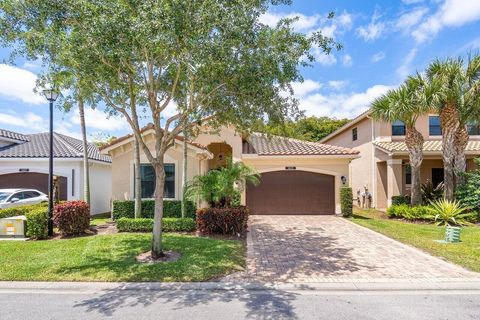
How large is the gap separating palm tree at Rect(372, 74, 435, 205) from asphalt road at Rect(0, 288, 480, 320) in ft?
34.6

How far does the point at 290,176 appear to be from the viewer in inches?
721

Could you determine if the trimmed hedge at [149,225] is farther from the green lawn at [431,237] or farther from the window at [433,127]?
the window at [433,127]

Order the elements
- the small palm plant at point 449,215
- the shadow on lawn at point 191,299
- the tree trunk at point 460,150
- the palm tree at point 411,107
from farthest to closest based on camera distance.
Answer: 1. the tree trunk at point 460,150
2. the palm tree at point 411,107
3. the small palm plant at point 449,215
4. the shadow on lawn at point 191,299

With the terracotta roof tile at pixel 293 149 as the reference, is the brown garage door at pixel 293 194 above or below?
below

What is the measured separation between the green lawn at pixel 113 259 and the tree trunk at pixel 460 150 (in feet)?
39.5

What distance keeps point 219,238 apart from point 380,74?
12.6m

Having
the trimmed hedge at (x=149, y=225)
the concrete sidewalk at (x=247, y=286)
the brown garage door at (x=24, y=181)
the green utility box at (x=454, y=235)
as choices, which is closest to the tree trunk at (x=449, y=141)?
the green utility box at (x=454, y=235)

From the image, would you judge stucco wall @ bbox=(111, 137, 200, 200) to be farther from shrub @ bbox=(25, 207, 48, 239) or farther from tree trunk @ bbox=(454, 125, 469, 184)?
tree trunk @ bbox=(454, 125, 469, 184)

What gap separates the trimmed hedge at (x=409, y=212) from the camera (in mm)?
14716

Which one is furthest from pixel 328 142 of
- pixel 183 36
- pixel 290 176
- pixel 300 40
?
pixel 183 36

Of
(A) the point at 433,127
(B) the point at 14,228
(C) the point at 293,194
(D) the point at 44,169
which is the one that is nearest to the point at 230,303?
(B) the point at 14,228

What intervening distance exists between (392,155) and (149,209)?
1408cm

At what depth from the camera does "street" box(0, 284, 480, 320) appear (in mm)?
5395

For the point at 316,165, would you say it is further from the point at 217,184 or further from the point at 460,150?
the point at 217,184
